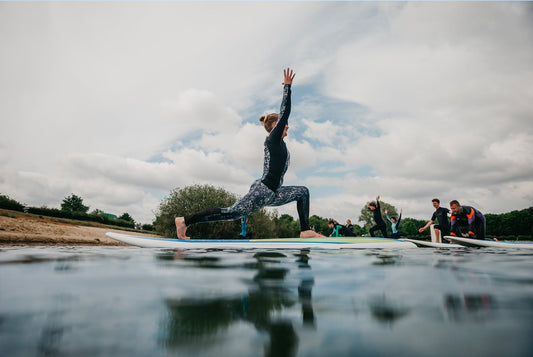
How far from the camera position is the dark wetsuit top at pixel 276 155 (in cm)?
514

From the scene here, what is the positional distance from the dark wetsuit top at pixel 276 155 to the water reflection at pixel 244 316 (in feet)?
12.7

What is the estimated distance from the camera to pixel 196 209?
26.8 meters

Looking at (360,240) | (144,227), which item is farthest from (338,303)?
(144,227)

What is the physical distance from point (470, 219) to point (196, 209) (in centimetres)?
2194

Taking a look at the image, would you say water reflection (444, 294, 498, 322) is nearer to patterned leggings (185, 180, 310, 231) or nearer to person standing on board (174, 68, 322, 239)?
person standing on board (174, 68, 322, 239)

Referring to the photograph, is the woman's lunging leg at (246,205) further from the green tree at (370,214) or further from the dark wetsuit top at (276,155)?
the green tree at (370,214)

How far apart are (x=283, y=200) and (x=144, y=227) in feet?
126

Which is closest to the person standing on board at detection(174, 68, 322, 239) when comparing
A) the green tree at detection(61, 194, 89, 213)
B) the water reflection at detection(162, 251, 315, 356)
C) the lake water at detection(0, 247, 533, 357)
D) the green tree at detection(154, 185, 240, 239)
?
the lake water at detection(0, 247, 533, 357)

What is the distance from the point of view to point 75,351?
790 millimetres

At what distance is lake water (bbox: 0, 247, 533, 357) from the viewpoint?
81 centimetres

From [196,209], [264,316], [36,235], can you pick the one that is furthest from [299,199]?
[196,209]

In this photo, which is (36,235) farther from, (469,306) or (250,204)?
(469,306)

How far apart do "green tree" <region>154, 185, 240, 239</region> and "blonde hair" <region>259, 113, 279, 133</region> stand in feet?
70.0

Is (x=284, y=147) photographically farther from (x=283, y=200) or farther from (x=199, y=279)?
(x=199, y=279)
